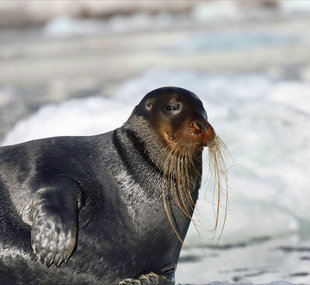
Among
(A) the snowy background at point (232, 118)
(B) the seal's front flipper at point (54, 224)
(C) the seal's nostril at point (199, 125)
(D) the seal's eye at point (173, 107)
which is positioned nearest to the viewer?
(B) the seal's front flipper at point (54, 224)

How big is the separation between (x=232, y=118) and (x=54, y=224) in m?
3.35

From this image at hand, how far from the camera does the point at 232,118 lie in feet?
19.9

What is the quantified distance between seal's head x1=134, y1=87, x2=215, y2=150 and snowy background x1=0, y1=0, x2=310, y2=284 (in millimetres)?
1024

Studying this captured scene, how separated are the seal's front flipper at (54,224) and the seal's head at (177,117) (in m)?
0.55

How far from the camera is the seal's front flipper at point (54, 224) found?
9.73 feet

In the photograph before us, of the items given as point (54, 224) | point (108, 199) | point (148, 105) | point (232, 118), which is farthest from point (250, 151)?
point (54, 224)

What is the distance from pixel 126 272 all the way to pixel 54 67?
48.1 ft

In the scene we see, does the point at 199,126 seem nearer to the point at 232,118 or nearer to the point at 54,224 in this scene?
the point at 54,224

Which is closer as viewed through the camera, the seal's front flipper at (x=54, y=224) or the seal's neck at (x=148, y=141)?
the seal's front flipper at (x=54, y=224)

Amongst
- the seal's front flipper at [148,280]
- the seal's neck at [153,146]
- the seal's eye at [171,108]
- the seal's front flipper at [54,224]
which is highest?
the seal's eye at [171,108]

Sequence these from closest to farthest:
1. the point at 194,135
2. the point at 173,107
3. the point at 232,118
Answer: the point at 194,135
the point at 173,107
the point at 232,118

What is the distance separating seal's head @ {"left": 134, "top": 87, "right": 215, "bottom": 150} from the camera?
10.4 ft

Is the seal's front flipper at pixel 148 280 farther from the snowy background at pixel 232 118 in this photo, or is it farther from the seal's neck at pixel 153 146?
the snowy background at pixel 232 118

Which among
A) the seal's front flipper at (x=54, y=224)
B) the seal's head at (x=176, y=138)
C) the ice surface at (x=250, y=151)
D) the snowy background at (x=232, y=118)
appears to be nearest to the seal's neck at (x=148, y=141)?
the seal's head at (x=176, y=138)
